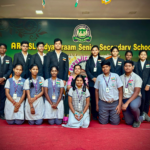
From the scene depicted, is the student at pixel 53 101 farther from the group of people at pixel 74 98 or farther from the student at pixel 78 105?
the student at pixel 78 105

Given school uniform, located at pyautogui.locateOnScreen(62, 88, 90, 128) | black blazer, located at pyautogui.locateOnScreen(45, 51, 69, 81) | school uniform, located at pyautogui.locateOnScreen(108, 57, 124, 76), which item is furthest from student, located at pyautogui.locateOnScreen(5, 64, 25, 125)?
school uniform, located at pyautogui.locateOnScreen(108, 57, 124, 76)

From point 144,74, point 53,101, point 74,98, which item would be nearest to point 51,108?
point 53,101

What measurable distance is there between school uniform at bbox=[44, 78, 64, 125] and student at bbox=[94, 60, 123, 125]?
2.80ft

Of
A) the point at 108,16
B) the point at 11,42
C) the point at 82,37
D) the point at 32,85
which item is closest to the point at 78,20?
the point at 82,37

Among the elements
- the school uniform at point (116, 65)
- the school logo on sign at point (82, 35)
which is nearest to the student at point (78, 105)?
the school uniform at point (116, 65)

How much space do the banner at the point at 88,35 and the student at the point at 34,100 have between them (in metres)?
3.02

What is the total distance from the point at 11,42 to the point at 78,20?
2.72m

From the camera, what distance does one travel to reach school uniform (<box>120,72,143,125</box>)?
3.12m

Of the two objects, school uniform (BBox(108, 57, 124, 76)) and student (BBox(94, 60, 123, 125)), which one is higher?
school uniform (BBox(108, 57, 124, 76))

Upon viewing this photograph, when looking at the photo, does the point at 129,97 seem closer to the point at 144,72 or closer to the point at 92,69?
the point at 144,72

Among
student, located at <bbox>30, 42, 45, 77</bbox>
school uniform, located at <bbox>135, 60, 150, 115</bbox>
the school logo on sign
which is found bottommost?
school uniform, located at <bbox>135, 60, 150, 115</bbox>

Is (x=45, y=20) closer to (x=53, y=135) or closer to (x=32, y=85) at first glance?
(x=32, y=85)

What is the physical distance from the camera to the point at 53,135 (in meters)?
2.50

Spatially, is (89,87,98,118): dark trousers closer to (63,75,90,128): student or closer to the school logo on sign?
(63,75,90,128): student
